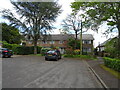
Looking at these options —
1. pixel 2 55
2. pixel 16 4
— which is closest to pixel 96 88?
pixel 2 55

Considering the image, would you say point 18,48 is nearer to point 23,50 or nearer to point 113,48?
point 23,50

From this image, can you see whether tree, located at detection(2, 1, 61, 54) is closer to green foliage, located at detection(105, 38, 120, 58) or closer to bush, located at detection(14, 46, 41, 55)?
bush, located at detection(14, 46, 41, 55)

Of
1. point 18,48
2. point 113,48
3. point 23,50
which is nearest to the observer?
point 113,48

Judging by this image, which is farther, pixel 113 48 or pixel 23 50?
pixel 23 50

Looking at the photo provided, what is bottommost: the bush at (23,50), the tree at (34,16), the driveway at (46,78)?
the driveway at (46,78)

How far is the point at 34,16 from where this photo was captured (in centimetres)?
2911

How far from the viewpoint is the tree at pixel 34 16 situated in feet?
90.1

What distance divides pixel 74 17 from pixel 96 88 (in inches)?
1120

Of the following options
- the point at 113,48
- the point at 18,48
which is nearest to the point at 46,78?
the point at 113,48

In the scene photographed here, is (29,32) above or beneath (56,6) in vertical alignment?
beneath

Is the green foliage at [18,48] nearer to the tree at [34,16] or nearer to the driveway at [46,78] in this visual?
the tree at [34,16]

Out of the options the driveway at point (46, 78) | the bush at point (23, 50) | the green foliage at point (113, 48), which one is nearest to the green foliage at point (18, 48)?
the bush at point (23, 50)

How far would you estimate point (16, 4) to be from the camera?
27609 mm

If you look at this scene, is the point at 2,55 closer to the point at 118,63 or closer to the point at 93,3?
the point at 93,3
